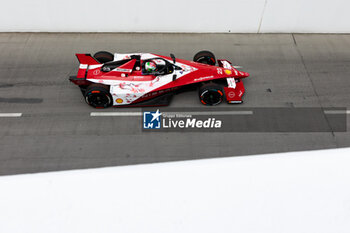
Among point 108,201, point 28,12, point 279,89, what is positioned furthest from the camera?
point 28,12

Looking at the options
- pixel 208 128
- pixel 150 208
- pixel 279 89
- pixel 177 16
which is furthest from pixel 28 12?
pixel 150 208

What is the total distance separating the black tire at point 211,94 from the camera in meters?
7.94

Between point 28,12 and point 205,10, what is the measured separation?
6.58m

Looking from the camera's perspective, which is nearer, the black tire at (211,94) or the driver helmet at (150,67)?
the driver helmet at (150,67)

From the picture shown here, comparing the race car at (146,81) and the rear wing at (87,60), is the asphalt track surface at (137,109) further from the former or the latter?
the rear wing at (87,60)

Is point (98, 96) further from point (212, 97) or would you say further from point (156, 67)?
point (212, 97)

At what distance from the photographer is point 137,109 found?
827cm

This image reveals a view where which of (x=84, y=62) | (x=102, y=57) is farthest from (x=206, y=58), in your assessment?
(x=84, y=62)

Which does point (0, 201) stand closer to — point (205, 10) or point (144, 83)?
point (144, 83)

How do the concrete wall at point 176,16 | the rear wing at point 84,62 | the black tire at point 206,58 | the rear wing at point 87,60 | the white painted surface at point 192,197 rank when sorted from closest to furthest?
the white painted surface at point 192,197 < the rear wing at point 84,62 < the rear wing at point 87,60 < the black tire at point 206,58 < the concrete wall at point 176,16

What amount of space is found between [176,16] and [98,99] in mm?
4835

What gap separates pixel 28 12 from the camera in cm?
1032

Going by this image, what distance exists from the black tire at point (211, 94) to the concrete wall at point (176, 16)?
3.94 meters

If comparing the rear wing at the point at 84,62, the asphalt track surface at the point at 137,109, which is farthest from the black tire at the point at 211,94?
the rear wing at the point at 84,62
